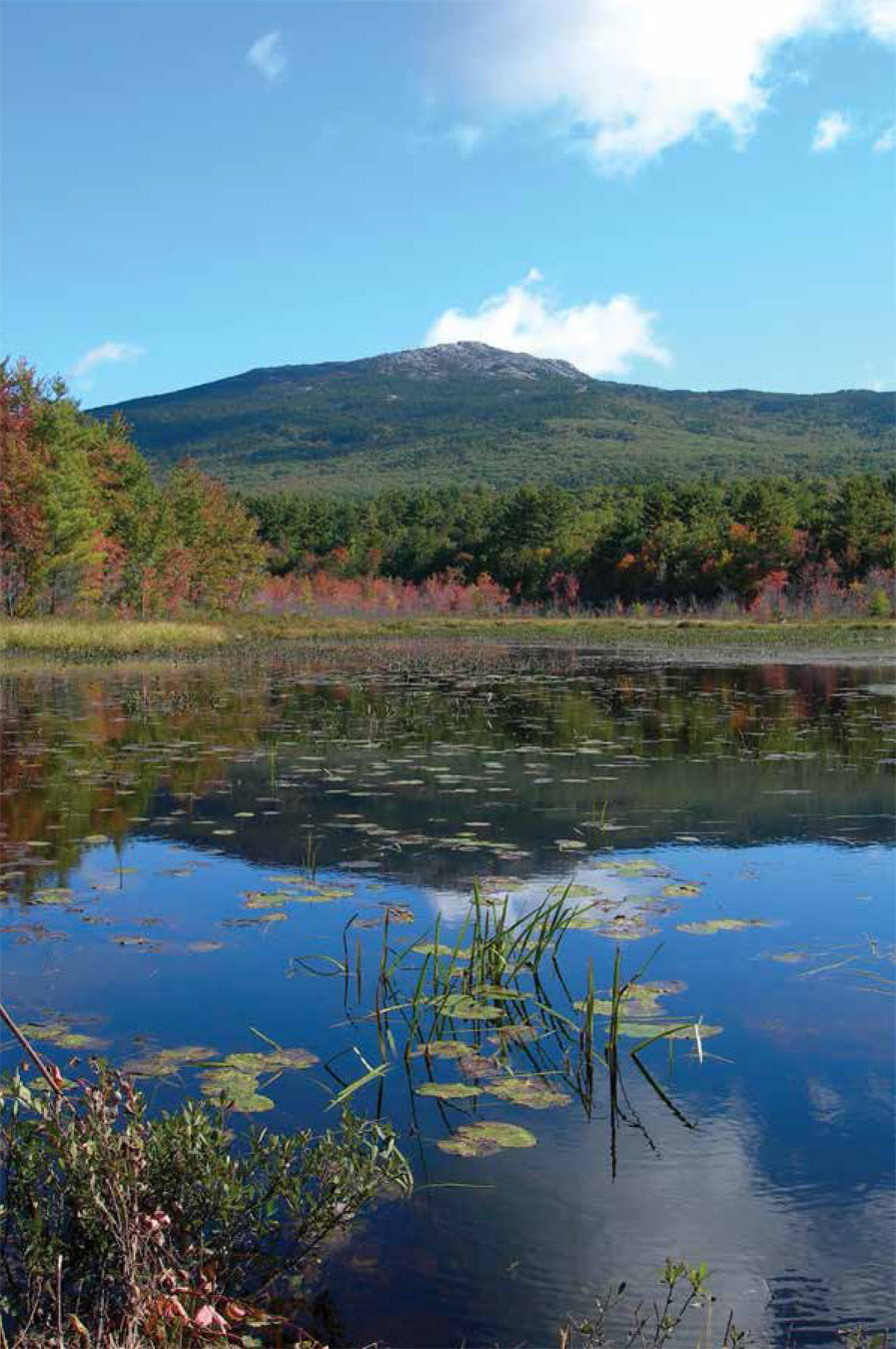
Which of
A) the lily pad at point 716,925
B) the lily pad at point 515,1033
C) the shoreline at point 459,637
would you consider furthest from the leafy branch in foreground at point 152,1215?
the shoreline at point 459,637

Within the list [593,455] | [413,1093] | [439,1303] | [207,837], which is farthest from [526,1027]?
[593,455]

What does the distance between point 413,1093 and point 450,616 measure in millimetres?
51866

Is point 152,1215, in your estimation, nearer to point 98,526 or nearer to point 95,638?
point 95,638

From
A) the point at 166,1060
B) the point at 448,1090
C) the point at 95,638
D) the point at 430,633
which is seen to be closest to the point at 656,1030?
the point at 448,1090

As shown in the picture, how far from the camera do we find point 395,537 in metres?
84.2

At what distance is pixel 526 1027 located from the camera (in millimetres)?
5930

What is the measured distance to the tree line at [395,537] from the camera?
40.1 meters

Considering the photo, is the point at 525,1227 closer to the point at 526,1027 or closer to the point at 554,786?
the point at 526,1027

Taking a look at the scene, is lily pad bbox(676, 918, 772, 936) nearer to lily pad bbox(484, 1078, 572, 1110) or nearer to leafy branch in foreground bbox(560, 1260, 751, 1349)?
lily pad bbox(484, 1078, 572, 1110)

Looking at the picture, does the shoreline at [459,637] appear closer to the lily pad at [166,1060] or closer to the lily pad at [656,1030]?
the lily pad at [166,1060]

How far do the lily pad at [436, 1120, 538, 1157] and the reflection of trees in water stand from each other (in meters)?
3.81

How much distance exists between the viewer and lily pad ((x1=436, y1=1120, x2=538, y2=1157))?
466cm

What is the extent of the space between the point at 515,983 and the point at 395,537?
7858 cm

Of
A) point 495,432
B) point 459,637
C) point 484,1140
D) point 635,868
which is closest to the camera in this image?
point 484,1140
